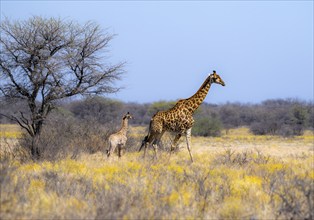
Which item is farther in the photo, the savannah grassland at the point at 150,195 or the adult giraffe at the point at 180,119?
the adult giraffe at the point at 180,119

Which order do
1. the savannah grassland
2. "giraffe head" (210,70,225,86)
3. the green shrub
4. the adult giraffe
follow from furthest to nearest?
the green shrub
"giraffe head" (210,70,225,86)
the adult giraffe
the savannah grassland

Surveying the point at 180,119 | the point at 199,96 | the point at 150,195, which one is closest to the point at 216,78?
the point at 199,96

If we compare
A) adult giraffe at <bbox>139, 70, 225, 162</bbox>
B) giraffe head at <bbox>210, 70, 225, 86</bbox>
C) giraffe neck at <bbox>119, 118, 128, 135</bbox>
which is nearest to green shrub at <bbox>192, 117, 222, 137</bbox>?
giraffe neck at <bbox>119, 118, 128, 135</bbox>

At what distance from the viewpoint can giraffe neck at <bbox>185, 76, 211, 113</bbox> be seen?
45.6ft

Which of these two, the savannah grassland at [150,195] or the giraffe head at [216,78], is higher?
the giraffe head at [216,78]

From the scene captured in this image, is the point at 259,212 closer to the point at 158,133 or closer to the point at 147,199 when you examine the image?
the point at 147,199

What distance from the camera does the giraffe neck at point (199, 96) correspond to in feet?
45.6

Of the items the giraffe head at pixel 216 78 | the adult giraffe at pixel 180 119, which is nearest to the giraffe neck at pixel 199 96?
the adult giraffe at pixel 180 119

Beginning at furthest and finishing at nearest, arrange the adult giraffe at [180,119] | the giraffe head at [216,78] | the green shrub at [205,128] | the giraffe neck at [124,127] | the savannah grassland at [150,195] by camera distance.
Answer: the green shrub at [205,128]
the giraffe neck at [124,127]
the giraffe head at [216,78]
the adult giraffe at [180,119]
the savannah grassland at [150,195]

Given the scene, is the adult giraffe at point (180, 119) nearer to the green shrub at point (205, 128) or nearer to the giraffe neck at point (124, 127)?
the giraffe neck at point (124, 127)

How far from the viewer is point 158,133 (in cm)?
1361

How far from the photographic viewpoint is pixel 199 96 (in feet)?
45.9

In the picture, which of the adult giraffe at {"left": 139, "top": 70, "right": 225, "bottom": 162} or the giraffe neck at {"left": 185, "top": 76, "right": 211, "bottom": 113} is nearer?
the adult giraffe at {"left": 139, "top": 70, "right": 225, "bottom": 162}

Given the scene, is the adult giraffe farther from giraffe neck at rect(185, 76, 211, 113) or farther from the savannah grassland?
the savannah grassland
